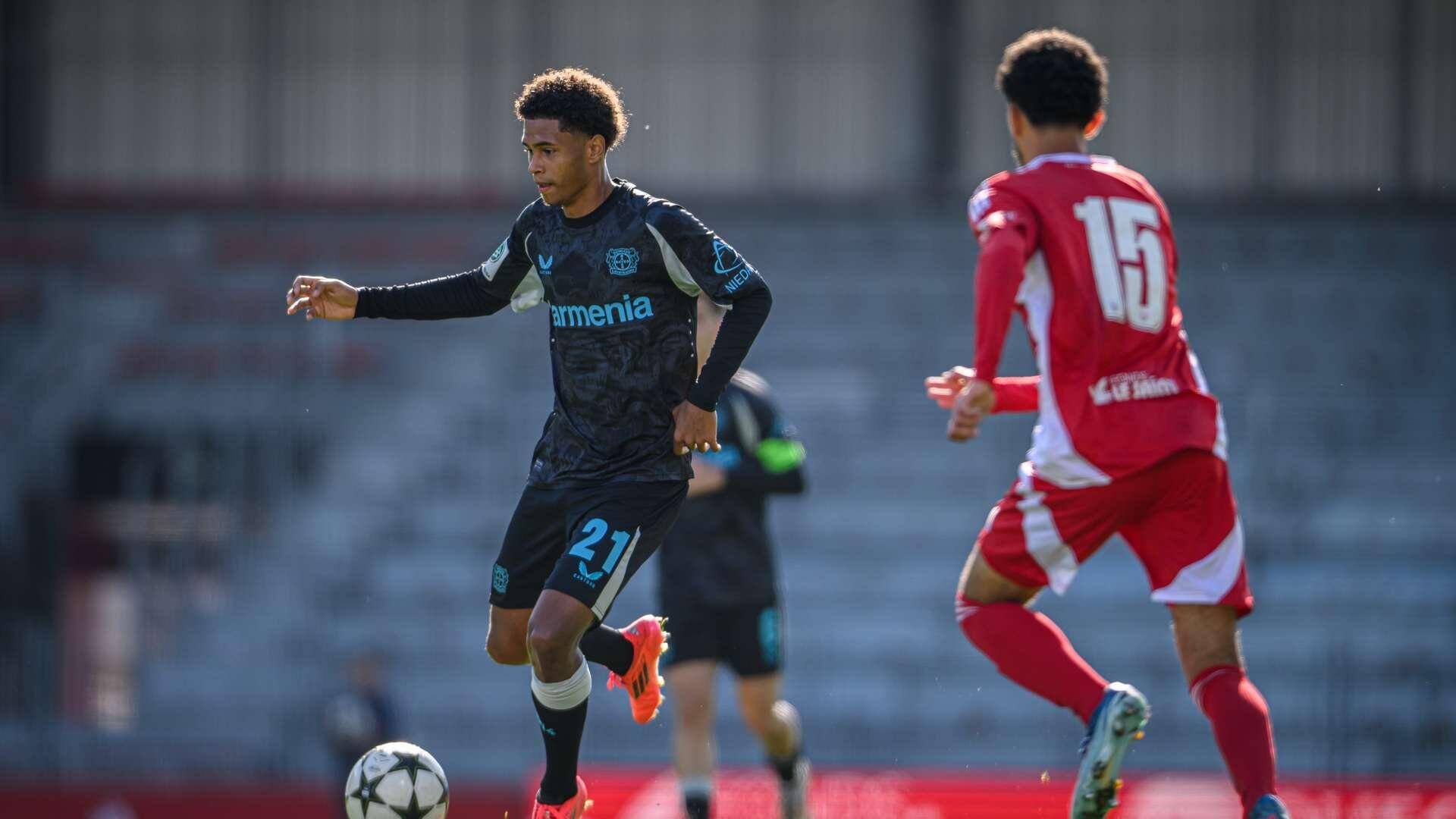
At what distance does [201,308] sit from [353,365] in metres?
1.61

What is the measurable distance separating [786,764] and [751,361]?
8.00 metres

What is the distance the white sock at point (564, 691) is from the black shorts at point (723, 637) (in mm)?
2216

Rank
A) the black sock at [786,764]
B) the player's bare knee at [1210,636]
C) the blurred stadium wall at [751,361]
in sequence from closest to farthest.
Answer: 1. the player's bare knee at [1210,636]
2. the black sock at [786,764]
3. the blurred stadium wall at [751,361]

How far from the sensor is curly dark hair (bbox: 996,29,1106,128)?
480 cm

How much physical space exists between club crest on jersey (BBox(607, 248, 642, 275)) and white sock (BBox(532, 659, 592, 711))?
1.14m

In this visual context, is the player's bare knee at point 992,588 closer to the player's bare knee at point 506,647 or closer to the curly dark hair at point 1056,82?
the curly dark hair at point 1056,82

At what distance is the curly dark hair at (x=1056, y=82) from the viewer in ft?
15.8

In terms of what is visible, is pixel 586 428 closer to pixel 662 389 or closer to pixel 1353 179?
pixel 662 389

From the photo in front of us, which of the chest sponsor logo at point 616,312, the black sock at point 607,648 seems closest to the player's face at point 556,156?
the chest sponsor logo at point 616,312

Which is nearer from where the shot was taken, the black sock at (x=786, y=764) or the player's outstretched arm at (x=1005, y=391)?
the player's outstretched arm at (x=1005, y=391)

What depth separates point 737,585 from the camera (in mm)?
7375

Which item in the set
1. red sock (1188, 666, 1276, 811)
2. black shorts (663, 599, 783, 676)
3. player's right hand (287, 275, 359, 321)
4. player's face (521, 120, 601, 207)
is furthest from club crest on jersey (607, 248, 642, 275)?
black shorts (663, 599, 783, 676)

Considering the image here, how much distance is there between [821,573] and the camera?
46.2 feet

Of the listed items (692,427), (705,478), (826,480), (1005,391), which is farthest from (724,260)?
(826,480)
